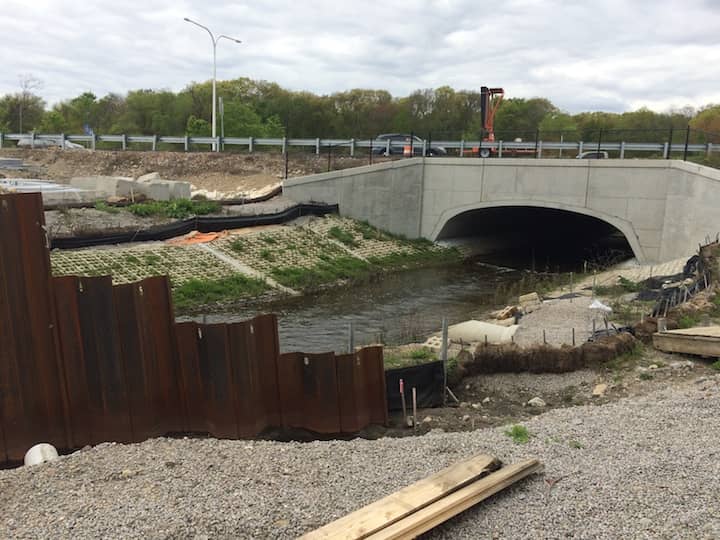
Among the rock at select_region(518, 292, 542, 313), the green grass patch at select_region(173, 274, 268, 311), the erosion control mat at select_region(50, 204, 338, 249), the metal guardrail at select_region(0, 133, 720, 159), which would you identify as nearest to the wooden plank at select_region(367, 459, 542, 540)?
the rock at select_region(518, 292, 542, 313)

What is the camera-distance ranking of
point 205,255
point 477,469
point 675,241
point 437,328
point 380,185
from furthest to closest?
point 380,185
point 675,241
point 205,255
point 437,328
point 477,469

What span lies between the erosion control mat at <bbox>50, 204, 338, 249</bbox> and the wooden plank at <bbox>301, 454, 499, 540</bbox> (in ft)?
61.8

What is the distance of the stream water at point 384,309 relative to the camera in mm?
16969

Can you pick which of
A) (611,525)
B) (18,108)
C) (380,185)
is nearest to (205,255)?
(380,185)

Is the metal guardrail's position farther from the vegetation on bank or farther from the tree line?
the tree line

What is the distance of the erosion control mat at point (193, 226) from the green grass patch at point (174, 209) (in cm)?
144

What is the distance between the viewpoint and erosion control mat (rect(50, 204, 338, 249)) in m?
21.3

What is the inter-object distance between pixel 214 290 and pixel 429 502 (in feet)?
56.2

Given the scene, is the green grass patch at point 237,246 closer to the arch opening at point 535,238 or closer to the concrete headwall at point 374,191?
the concrete headwall at point 374,191

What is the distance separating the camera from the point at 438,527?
4.68 m

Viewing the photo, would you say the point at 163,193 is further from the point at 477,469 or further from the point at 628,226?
the point at 477,469

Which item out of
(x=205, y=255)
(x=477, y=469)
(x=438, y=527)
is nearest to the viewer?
(x=438, y=527)

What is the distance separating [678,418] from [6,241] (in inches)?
320

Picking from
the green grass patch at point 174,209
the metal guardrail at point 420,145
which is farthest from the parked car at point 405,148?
the green grass patch at point 174,209
